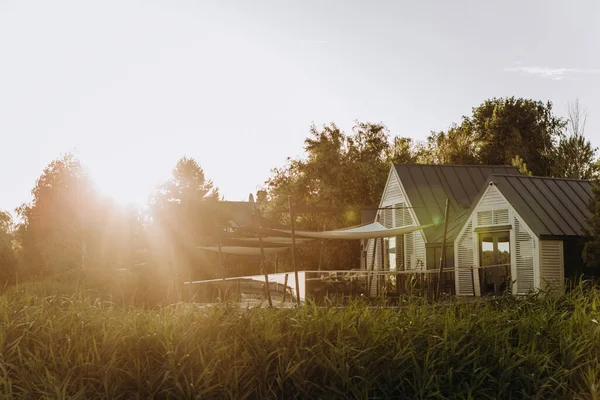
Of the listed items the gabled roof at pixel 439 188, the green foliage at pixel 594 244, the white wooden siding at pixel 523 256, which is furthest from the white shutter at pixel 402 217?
the green foliage at pixel 594 244

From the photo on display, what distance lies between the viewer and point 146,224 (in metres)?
54.3

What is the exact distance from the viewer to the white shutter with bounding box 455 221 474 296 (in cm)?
2352

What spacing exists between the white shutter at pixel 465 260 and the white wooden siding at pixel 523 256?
7.96 feet

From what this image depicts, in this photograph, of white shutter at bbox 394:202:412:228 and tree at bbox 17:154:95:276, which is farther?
tree at bbox 17:154:95:276

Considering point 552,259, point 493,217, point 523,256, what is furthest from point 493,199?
point 552,259

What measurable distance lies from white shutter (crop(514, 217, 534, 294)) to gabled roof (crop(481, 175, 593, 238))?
48cm

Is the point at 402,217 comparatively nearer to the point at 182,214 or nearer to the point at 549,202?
the point at 549,202

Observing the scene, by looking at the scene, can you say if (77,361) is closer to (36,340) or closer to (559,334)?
(36,340)

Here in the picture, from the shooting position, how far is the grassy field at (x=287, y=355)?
691 cm

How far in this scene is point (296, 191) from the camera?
4203 cm

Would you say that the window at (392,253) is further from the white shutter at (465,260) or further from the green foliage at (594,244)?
the green foliage at (594,244)

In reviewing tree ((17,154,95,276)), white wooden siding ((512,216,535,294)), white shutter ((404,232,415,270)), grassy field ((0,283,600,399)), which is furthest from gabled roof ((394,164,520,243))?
tree ((17,154,95,276))

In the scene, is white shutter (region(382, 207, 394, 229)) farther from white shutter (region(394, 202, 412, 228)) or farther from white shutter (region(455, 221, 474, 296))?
white shutter (region(455, 221, 474, 296))

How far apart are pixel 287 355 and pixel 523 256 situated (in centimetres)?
1523
